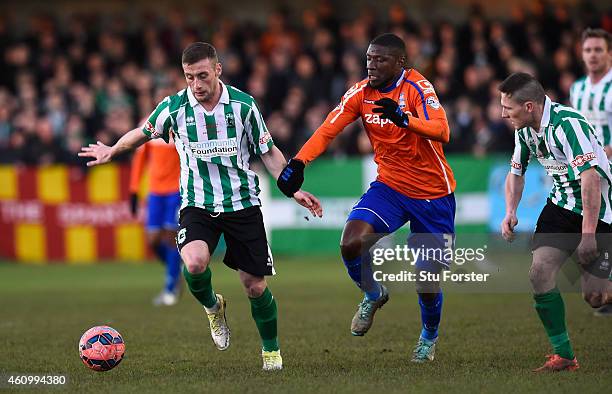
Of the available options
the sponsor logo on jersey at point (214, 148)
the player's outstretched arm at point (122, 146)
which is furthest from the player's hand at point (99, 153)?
the sponsor logo on jersey at point (214, 148)

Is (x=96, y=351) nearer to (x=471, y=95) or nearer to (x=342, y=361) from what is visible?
(x=342, y=361)

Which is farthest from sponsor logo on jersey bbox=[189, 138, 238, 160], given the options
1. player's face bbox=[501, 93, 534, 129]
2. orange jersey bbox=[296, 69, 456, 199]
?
player's face bbox=[501, 93, 534, 129]

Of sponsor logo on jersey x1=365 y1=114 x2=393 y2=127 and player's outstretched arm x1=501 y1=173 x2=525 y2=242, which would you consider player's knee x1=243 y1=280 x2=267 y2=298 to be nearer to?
sponsor logo on jersey x1=365 y1=114 x2=393 y2=127

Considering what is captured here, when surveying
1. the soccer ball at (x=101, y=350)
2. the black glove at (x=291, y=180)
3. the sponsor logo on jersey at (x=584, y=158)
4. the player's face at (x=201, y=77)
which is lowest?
the soccer ball at (x=101, y=350)

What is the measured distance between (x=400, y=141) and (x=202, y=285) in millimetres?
1861

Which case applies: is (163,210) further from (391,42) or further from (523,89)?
(523,89)

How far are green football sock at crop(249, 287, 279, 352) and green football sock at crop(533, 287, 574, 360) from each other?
191 centimetres

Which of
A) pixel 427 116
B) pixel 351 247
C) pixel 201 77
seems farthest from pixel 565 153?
pixel 201 77

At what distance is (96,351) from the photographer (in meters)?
7.41

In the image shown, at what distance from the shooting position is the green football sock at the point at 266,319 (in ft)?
25.2

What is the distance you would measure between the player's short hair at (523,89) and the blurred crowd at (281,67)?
9517 millimetres

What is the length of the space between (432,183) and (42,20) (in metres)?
16.0

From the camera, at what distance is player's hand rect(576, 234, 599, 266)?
700 cm

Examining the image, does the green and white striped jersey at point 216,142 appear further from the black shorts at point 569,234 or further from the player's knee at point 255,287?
the black shorts at point 569,234
